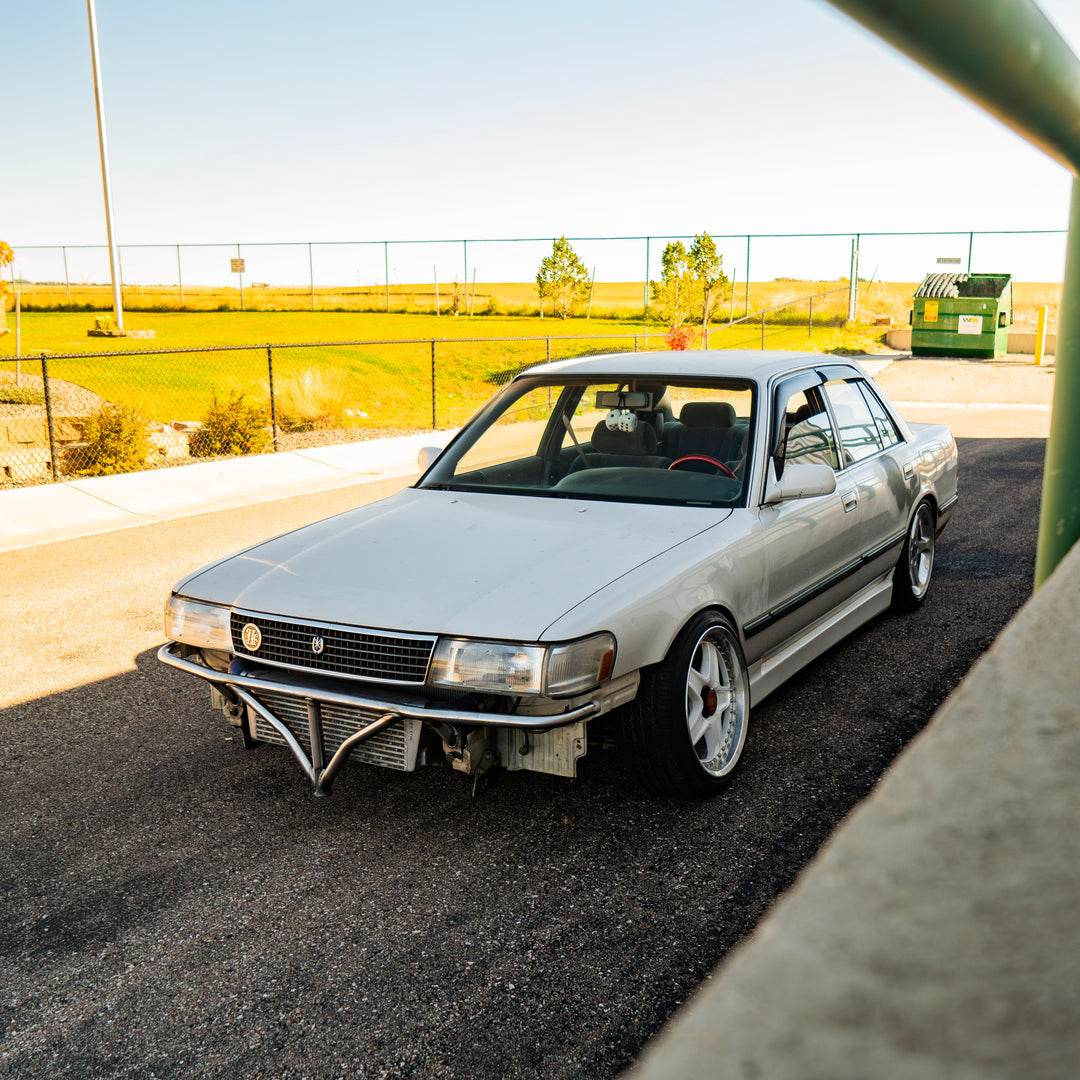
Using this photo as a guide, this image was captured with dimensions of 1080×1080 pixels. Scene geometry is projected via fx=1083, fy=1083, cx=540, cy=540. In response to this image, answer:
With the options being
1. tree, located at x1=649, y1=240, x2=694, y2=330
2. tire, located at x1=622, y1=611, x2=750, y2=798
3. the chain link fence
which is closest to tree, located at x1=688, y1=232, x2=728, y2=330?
tree, located at x1=649, y1=240, x2=694, y2=330

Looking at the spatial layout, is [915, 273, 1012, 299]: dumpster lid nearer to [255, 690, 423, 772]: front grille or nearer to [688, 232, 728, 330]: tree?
[688, 232, 728, 330]: tree

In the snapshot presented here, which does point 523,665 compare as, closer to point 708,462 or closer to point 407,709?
point 407,709

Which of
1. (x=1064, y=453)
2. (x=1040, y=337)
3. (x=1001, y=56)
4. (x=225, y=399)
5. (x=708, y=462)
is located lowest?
(x=225, y=399)

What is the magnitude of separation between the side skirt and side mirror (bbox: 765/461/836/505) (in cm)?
65

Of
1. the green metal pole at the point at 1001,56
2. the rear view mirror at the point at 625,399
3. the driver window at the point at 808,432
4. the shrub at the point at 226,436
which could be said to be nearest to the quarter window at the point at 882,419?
the driver window at the point at 808,432

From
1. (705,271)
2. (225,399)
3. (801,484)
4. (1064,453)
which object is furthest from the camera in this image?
(705,271)

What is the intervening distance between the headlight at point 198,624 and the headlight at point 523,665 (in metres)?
0.94

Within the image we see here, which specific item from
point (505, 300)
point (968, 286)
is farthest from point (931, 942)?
point (505, 300)

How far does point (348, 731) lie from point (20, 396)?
42.8 feet

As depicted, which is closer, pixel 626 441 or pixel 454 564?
pixel 454 564

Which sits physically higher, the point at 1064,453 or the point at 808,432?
the point at 1064,453

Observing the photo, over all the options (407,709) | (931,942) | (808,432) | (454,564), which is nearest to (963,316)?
(808,432)

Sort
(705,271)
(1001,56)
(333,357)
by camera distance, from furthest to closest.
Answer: (705,271)
(333,357)
(1001,56)

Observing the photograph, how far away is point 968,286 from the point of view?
2689cm
